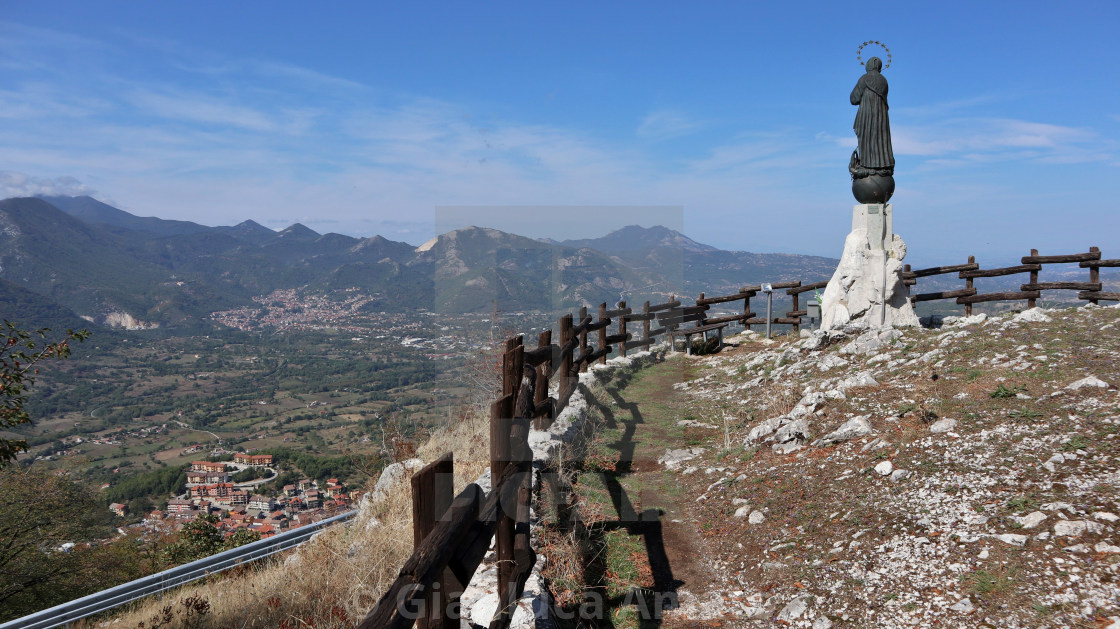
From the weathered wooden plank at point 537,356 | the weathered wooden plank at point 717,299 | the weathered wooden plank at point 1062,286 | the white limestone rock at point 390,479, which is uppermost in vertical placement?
the weathered wooden plank at point 1062,286

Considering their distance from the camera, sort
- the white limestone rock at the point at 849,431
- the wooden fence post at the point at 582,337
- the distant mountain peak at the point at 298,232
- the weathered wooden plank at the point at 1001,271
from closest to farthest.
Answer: the white limestone rock at the point at 849,431
the wooden fence post at the point at 582,337
the weathered wooden plank at the point at 1001,271
the distant mountain peak at the point at 298,232

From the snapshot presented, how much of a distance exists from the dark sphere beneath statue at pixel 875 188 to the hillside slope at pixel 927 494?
4286 millimetres

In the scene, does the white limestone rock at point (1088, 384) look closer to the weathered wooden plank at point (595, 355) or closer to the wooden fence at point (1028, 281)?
the weathered wooden plank at point (595, 355)

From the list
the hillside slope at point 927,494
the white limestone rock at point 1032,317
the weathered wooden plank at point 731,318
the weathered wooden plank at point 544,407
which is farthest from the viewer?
the weathered wooden plank at point 731,318

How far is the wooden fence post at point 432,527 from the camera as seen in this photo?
8.02 feet

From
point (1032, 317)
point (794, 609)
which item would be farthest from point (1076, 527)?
point (1032, 317)

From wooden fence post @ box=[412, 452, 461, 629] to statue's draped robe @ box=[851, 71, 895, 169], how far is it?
1259 centimetres

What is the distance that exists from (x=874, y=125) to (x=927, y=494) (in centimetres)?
998

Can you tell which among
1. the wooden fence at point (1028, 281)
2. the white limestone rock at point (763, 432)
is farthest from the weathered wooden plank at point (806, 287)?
the white limestone rock at point (763, 432)

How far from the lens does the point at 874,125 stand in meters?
12.3

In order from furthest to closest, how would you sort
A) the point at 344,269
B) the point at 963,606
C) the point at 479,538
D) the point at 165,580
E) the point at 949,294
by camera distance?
the point at 344,269, the point at 949,294, the point at 165,580, the point at 963,606, the point at 479,538

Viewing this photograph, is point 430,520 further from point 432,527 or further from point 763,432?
point 763,432

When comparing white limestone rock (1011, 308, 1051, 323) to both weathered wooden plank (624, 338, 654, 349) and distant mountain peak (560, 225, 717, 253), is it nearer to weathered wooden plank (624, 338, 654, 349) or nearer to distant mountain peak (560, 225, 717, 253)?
distant mountain peak (560, 225, 717, 253)

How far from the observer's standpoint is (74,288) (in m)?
98.4
